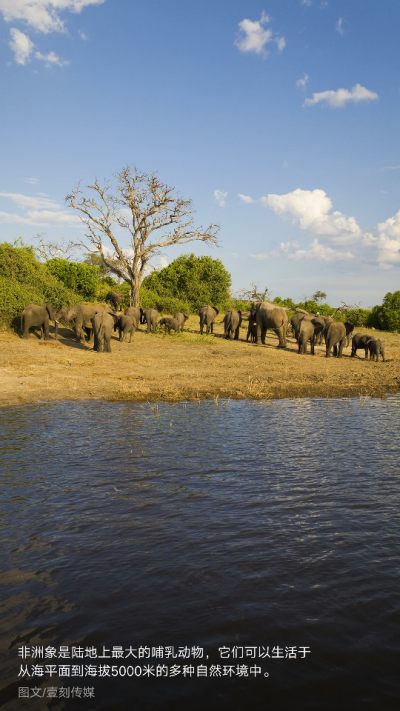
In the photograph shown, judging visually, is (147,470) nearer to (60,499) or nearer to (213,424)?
(60,499)

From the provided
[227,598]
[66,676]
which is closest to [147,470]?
[227,598]

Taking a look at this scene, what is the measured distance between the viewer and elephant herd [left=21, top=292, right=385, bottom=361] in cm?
2236

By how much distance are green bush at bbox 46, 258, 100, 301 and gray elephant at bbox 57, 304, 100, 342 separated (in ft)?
36.3

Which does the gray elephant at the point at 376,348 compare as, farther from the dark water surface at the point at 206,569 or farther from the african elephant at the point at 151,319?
the dark water surface at the point at 206,569

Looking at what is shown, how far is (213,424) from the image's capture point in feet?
33.8

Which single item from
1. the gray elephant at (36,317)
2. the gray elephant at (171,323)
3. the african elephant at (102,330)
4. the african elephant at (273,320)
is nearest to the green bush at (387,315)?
the african elephant at (273,320)

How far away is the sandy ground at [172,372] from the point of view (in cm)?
1395

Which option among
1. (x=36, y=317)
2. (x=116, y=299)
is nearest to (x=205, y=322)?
(x=116, y=299)

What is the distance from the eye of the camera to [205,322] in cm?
3266

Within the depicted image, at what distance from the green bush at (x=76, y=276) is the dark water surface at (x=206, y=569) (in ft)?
91.3

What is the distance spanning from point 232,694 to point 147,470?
423 cm

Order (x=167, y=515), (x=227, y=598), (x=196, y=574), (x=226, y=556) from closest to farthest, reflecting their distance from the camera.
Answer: (x=227, y=598), (x=196, y=574), (x=226, y=556), (x=167, y=515)

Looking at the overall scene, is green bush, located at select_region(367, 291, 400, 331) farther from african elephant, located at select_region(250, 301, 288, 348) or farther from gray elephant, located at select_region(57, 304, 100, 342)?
gray elephant, located at select_region(57, 304, 100, 342)

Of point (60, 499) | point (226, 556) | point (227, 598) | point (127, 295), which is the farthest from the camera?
point (127, 295)
